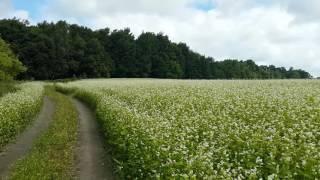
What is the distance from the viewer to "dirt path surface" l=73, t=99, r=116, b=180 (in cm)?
1444

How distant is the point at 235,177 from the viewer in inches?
348

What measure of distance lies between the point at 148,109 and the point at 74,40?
285 feet

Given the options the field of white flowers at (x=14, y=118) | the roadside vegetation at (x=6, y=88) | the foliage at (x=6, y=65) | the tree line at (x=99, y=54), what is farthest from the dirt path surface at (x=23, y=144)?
the tree line at (x=99, y=54)

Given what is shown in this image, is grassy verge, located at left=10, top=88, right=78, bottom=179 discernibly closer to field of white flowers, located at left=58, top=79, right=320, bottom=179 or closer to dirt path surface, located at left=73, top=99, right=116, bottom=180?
dirt path surface, located at left=73, top=99, right=116, bottom=180

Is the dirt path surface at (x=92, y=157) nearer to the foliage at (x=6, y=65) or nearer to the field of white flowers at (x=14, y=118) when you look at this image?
the field of white flowers at (x=14, y=118)

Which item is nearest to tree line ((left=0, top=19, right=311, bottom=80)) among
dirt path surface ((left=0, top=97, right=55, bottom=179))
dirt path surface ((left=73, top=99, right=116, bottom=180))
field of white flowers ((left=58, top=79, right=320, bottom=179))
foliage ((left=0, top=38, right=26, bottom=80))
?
foliage ((left=0, top=38, right=26, bottom=80))

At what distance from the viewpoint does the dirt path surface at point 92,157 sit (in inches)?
568

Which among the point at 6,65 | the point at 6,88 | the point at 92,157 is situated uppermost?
the point at 6,65

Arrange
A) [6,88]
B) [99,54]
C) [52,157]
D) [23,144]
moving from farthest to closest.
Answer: [99,54]
[6,88]
[23,144]
[52,157]

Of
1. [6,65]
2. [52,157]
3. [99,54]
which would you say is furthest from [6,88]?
[99,54]

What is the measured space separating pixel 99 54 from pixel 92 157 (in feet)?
292

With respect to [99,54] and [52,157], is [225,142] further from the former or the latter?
[99,54]

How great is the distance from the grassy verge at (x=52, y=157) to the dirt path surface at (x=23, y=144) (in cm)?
34

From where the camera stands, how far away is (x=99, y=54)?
343 ft
